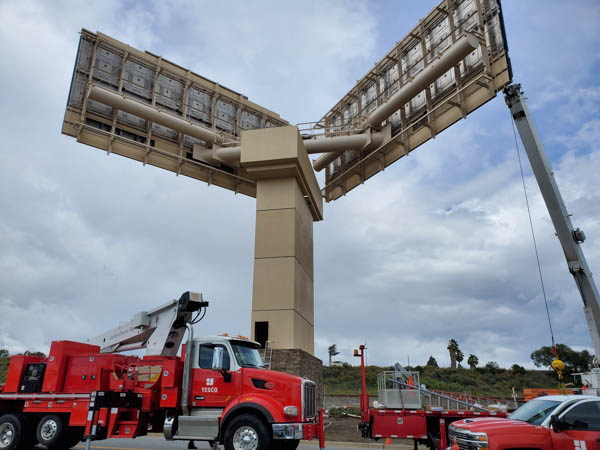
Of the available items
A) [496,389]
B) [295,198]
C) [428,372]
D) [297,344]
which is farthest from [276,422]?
[428,372]

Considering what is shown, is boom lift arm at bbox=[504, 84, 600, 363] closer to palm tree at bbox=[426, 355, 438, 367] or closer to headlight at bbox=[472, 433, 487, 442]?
headlight at bbox=[472, 433, 487, 442]

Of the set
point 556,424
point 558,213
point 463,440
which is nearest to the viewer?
point 556,424

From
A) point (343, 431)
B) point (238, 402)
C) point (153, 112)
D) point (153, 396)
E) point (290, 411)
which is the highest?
point (153, 112)

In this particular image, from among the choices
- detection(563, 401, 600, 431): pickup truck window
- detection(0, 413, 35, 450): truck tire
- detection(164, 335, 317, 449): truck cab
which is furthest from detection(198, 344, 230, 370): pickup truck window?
detection(563, 401, 600, 431): pickup truck window

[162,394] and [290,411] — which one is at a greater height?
[162,394]

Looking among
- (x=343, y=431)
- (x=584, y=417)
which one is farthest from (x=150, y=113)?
(x=584, y=417)

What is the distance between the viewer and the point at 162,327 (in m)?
12.5

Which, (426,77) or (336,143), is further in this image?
(336,143)

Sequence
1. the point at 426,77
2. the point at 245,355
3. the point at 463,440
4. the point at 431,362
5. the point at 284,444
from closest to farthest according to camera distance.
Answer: the point at 463,440 → the point at 284,444 → the point at 245,355 → the point at 426,77 → the point at 431,362

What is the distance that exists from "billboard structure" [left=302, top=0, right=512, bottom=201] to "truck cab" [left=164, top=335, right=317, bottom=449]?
16725 mm

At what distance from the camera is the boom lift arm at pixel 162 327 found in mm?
12297

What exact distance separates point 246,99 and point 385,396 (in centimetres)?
2413

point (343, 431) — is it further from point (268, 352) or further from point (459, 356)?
point (459, 356)

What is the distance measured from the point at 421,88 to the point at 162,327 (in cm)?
1742
